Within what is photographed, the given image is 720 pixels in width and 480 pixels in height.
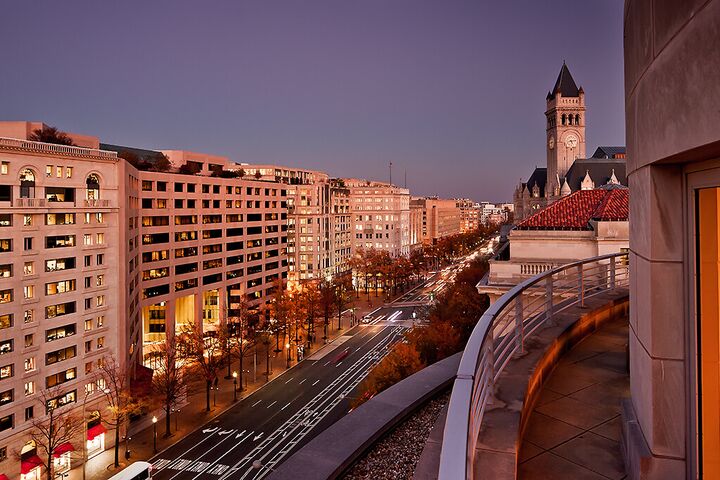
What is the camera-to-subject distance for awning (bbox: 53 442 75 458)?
1209 inches

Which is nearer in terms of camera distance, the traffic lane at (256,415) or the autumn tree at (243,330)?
the traffic lane at (256,415)

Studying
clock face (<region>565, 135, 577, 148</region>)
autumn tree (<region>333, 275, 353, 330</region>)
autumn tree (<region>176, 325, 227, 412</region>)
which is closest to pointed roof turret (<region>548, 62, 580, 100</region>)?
clock face (<region>565, 135, 577, 148</region>)

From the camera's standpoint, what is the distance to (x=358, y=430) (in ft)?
21.0

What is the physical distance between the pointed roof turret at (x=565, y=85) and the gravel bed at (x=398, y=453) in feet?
372

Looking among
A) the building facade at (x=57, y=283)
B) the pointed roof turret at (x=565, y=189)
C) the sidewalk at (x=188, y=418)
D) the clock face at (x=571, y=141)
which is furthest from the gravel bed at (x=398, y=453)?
the clock face at (x=571, y=141)

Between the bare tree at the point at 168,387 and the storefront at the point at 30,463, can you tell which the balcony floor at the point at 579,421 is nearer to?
the bare tree at the point at 168,387

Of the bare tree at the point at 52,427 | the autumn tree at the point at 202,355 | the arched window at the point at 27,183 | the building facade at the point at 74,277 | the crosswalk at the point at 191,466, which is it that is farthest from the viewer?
the autumn tree at the point at 202,355

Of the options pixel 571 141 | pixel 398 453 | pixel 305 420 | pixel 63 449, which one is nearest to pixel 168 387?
pixel 63 449

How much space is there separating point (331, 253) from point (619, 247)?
7273cm

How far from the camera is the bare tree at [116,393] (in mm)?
34000

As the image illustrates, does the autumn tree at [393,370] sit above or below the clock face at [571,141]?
below

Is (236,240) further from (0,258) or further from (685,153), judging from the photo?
(685,153)

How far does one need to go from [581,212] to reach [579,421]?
32964 millimetres

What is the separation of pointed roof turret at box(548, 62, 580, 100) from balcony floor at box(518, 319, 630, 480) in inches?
4418
